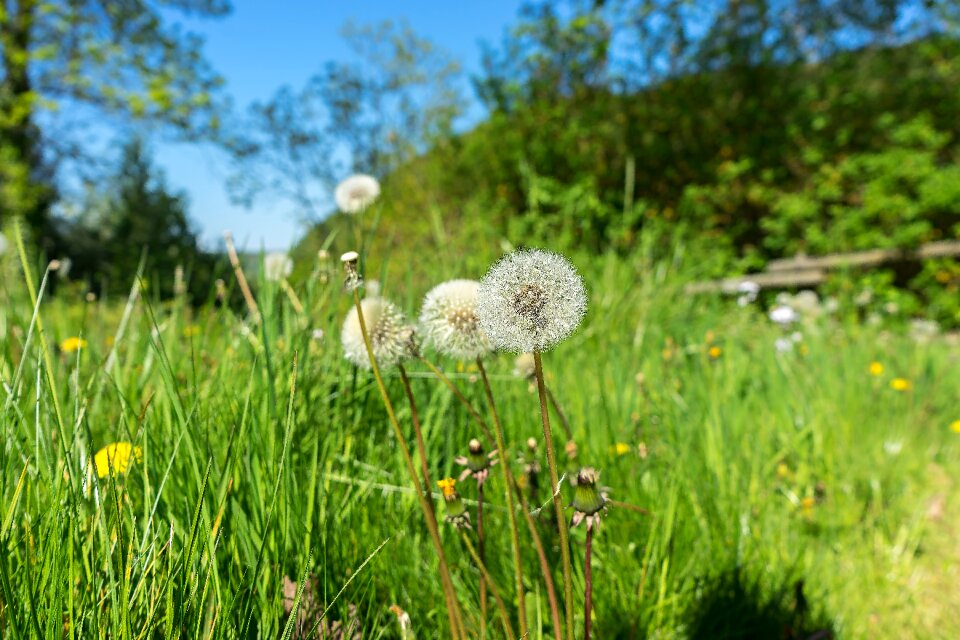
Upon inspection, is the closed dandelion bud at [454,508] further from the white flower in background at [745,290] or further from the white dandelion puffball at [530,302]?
the white flower in background at [745,290]

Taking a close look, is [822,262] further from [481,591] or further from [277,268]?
[481,591]

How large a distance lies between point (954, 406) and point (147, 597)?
346 cm

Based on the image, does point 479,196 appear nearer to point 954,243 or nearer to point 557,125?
point 557,125

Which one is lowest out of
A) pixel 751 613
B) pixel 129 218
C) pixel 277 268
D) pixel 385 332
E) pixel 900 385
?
pixel 751 613

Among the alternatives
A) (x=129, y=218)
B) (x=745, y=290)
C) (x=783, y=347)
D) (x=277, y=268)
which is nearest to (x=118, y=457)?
(x=277, y=268)

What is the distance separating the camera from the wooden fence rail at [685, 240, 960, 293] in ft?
21.1

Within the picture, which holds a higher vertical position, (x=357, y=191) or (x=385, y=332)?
(x=357, y=191)

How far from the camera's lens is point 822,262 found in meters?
6.96

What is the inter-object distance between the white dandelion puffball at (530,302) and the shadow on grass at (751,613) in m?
0.94

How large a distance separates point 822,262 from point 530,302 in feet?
24.1

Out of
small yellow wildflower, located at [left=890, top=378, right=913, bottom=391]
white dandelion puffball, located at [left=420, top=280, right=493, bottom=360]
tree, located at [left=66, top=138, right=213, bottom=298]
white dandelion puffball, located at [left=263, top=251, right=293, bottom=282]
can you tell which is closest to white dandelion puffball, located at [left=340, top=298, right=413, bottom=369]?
white dandelion puffball, located at [left=420, top=280, right=493, bottom=360]

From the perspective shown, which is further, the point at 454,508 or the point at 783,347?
the point at 783,347

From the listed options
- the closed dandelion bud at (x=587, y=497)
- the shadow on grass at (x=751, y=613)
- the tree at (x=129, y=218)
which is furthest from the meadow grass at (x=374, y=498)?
the tree at (x=129, y=218)

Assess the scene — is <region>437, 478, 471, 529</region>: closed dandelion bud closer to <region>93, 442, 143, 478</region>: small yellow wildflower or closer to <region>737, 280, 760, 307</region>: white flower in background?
<region>93, 442, 143, 478</region>: small yellow wildflower
